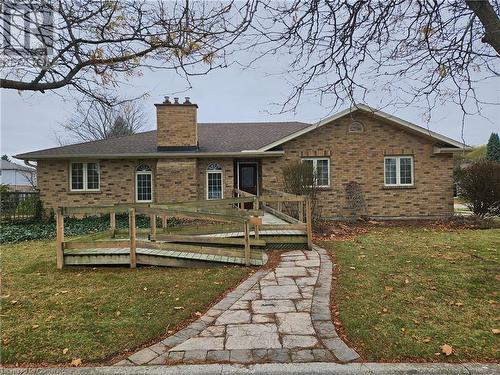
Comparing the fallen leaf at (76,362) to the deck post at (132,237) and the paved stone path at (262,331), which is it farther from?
the deck post at (132,237)

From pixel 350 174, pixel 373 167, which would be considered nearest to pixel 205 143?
pixel 350 174

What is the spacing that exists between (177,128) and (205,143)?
161 centimetres

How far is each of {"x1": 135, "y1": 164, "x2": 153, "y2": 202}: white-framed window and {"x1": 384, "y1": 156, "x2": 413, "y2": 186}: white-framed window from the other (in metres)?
10.1

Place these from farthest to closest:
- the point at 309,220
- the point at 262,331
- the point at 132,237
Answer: the point at 309,220, the point at 132,237, the point at 262,331

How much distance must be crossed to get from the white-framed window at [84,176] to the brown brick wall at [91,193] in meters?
0.20

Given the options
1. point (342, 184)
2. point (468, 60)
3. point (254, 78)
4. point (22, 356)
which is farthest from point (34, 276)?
point (342, 184)

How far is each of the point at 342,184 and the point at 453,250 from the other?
→ 682 centimetres

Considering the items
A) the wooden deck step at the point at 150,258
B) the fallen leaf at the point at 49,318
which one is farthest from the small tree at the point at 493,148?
the fallen leaf at the point at 49,318

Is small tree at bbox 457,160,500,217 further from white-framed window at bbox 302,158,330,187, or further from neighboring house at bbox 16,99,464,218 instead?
white-framed window at bbox 302,158,330,187

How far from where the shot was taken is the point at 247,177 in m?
15.2

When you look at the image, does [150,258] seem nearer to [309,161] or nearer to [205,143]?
[309,161]

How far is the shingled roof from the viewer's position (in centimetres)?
1400

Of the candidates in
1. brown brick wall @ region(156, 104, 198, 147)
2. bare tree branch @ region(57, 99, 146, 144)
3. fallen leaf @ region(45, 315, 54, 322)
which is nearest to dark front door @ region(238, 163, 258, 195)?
brown brick wall @ region(156, 104, 198, 147)

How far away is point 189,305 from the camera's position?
14.5 ft
